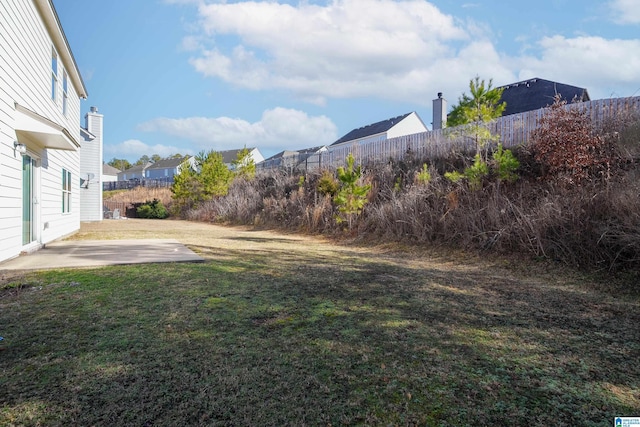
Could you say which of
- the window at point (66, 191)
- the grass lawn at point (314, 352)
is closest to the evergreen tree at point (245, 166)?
the window at point (66, 191)

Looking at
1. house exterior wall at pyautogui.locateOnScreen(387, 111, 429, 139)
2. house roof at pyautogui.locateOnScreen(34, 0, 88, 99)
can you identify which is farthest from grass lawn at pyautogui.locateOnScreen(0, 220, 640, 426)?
house exterior wall at pyautogui.locateOnScreen(387, 111, 429, 139)

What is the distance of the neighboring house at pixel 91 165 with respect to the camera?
58.5 feet

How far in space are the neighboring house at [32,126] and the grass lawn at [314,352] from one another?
234cm

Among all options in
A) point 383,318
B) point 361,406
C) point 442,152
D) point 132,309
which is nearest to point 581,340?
point 383,318

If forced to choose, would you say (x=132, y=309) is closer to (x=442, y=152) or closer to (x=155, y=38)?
(x=442, y=152)

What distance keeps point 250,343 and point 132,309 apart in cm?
152

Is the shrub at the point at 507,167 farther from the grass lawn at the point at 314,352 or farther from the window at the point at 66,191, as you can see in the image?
the window at the point at 66,191

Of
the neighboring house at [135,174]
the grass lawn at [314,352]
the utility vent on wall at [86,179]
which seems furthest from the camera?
the neighboring house at [135,174]

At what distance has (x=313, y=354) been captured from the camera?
98.4 inches

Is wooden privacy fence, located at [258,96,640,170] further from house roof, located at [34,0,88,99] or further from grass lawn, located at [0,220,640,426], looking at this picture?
house roof, located at [34,0,88,99]

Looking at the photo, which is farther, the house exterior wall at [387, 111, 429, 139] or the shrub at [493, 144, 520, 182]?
the house exterior wall at [387, 111, 429, 139]

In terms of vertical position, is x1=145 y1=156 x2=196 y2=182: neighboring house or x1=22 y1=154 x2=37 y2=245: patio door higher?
x1=145 y1=156 x2=196 y2=182: neighboring house

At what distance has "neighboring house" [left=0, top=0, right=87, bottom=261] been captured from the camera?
5.65 meters

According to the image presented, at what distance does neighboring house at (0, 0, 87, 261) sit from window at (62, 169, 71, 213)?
0.35ft
